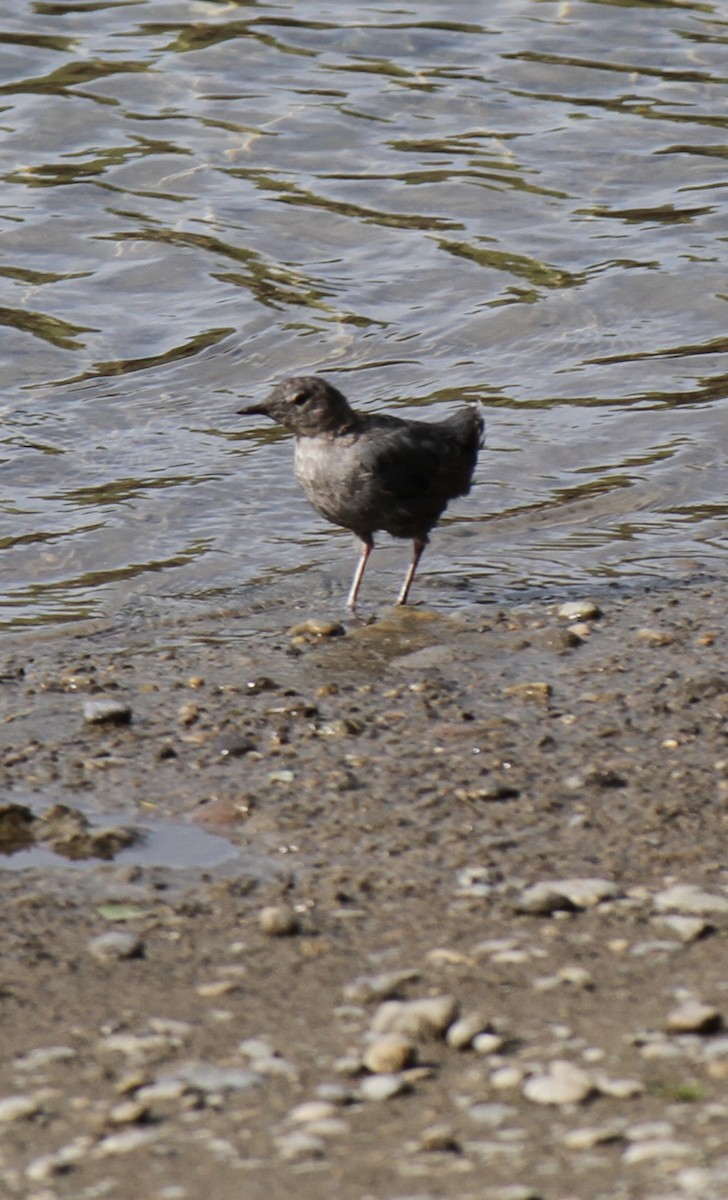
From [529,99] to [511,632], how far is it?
31.5 feet

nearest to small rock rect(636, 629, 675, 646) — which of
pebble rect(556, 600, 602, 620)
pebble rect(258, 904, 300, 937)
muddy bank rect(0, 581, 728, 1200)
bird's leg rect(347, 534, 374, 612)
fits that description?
muddy bank rect(0, 581, 728, 1200)

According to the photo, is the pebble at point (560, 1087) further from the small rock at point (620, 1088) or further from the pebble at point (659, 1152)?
the pebble at point (659, 1152)

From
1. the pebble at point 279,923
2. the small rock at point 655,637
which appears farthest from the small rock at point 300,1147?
the small rock at point 655,637

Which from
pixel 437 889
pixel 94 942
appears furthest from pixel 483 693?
pixel 94 942

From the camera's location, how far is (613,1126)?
12.4ft

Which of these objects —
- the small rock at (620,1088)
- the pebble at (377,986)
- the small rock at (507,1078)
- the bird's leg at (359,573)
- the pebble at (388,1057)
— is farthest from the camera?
the bird's leg at (359,573)

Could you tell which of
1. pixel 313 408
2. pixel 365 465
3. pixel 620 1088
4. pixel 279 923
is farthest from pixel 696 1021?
pixel 313 408

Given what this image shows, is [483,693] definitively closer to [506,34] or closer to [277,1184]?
[277,1184]

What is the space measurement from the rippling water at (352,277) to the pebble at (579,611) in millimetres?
591

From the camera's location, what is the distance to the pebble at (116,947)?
479cm

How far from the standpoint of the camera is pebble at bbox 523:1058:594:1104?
3.91m

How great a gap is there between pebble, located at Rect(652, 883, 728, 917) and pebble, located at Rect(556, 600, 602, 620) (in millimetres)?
2955

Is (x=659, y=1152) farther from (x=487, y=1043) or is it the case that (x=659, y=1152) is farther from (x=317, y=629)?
(x=317, y=629)

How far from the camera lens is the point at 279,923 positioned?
16.0 feet
